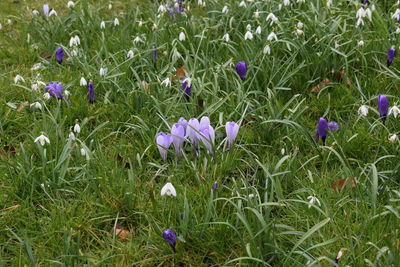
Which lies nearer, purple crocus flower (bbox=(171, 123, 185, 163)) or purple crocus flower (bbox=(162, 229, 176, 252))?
purple crocus flower (bbox=(162, 229, 176, 252))

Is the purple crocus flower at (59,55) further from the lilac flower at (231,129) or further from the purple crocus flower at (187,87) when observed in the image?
the lilac flower at (231,129)

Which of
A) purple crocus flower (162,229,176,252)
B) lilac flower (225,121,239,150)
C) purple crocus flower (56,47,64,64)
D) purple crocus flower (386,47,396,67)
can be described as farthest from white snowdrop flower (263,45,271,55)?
purple crocus flower (162,229,176,252)

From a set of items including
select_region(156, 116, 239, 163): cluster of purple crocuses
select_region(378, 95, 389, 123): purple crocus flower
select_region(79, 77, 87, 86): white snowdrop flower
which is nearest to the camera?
select_region(156, 116, 239, 163): cluster of purple crocuses

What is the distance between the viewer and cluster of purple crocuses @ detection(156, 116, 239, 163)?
278 centimetres

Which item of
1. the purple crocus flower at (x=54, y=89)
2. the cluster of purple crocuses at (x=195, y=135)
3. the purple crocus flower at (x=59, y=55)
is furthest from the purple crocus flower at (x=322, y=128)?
the purple crocus flower at (x=59, y=55)

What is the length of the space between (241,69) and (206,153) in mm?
874

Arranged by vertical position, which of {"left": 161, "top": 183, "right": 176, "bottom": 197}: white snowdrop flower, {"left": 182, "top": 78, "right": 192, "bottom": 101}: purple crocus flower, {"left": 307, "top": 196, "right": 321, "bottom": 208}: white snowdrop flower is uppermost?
{"left": 161, "top": 183, "right": 176, "bottom": 197}: white snowdrop flower

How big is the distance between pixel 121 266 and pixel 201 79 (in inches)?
65.2

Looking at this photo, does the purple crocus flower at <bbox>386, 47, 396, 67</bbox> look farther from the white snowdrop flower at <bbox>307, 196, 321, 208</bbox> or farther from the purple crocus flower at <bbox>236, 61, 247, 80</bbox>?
the white snowdrop flower at <bbox>307, 196, 321, 208</bbox>

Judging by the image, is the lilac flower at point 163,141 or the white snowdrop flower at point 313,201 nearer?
the white snowdrop flower at point 313,201

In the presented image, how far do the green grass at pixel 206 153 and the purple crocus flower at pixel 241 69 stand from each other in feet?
0.23

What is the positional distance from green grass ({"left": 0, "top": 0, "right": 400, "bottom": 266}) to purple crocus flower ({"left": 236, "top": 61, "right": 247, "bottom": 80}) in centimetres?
7

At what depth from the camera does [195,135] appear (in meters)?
2.81

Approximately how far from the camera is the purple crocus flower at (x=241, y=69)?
3.47 metres
